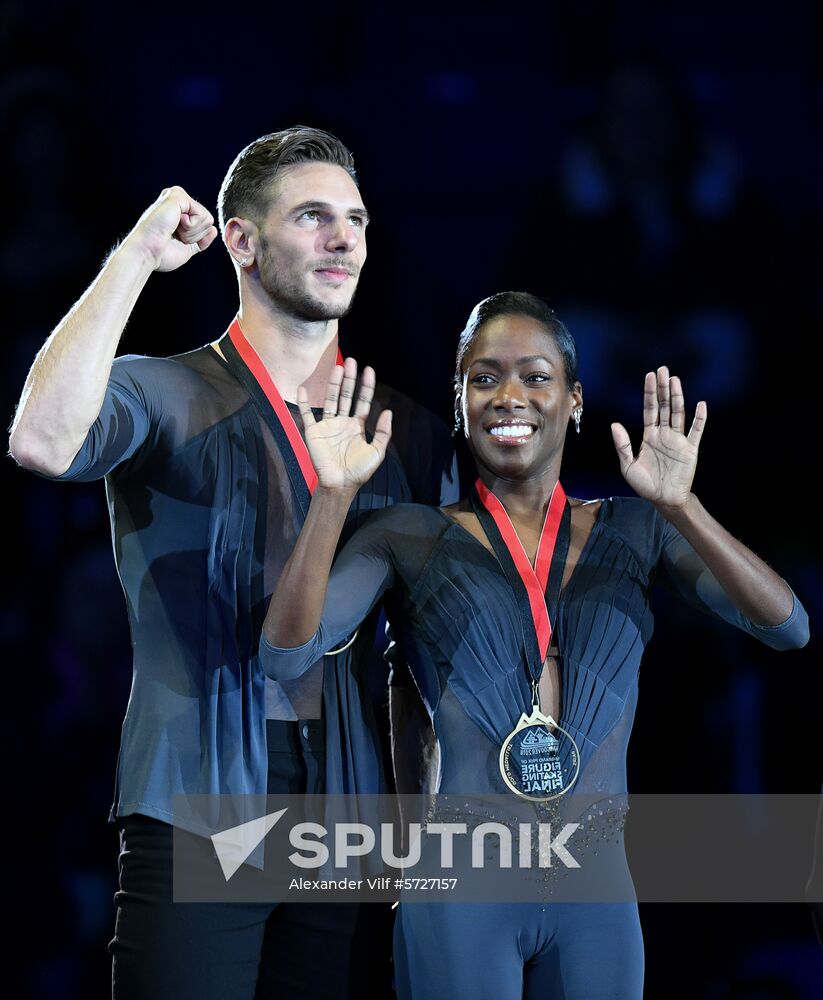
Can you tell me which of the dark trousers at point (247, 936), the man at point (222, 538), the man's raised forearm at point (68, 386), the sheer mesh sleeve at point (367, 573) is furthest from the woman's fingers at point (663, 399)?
the man's raised forearm at point (68, 386)

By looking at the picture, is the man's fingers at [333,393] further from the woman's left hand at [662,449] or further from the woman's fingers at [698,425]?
the woman's fingers at [698,425]

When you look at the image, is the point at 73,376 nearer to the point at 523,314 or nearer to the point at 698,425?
the point at 523,314

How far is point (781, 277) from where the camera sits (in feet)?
11.8

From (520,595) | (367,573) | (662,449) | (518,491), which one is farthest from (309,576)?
(662,449)

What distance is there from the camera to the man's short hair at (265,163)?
2.66 meters

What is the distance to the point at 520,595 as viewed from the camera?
7.86ft

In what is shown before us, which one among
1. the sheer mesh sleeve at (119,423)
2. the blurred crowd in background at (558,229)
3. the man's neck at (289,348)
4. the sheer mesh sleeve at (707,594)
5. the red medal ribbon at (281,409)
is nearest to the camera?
the sheer mesh sleeve at (119,423)

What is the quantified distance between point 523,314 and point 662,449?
412 millimetres

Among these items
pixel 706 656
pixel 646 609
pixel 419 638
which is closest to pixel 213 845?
pixel 419 638

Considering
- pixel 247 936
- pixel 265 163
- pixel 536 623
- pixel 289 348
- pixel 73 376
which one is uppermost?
pixel 265 163

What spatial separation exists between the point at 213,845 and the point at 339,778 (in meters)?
0.26

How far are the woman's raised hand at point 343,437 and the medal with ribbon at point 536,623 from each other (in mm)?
336

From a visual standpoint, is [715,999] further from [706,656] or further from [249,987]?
[249,987]

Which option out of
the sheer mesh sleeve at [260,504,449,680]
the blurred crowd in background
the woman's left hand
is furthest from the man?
the blurred crowd in background
